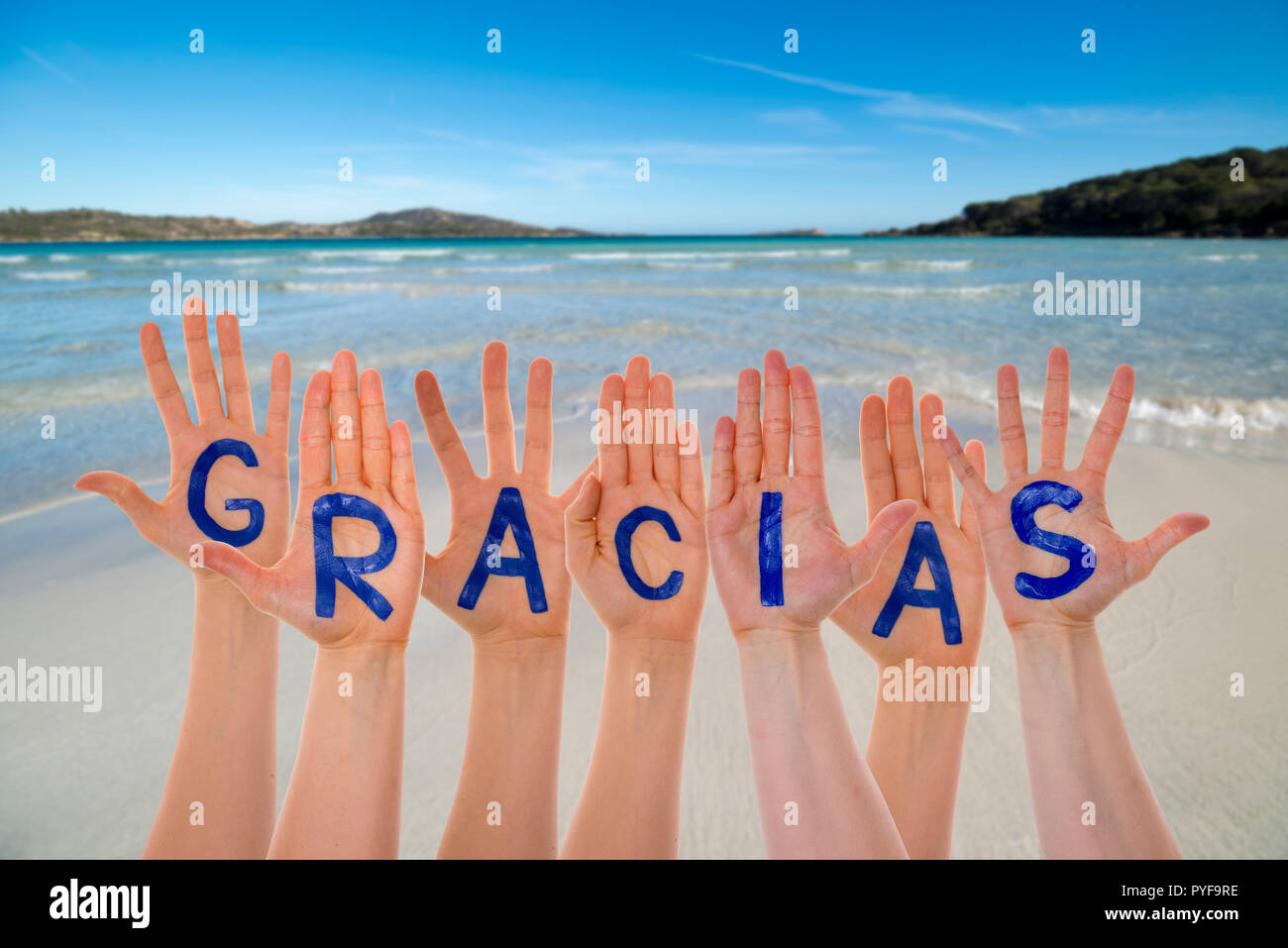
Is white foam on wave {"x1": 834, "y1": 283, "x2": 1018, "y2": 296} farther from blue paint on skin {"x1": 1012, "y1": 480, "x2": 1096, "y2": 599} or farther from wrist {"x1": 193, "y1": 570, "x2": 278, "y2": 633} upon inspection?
wrist {"x1": 193, "y1": 570, "x2": 278, "y2": 633}

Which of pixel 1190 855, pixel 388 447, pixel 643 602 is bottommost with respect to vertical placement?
pixel 1190 855

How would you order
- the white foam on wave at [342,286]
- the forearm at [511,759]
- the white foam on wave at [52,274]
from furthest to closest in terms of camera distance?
the white foam on wave at [52,274] → the white foam on wave at [342,286] → the forearm at [511,759]

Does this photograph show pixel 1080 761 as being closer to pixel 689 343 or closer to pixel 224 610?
pixel 224 610

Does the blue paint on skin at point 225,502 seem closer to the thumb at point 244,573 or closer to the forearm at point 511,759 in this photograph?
the thumb at point 244,573

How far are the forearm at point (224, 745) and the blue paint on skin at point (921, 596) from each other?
2131 mm

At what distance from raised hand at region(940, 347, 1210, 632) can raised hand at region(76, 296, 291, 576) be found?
243cm

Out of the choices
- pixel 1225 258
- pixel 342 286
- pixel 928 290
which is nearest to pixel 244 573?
pixel 928 290

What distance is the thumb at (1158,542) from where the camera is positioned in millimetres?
2028

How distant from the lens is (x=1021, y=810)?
8.70 ft

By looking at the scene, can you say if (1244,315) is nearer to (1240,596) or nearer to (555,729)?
(1240,596)

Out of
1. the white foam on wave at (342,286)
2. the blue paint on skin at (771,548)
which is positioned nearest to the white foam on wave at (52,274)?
the white foam on wave at (342,286)

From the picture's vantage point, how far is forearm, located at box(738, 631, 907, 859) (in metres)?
1.81
